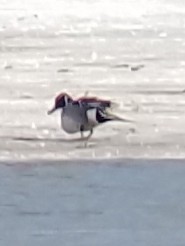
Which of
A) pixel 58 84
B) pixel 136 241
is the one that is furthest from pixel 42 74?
pixel 136 241

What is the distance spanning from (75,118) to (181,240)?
314mm

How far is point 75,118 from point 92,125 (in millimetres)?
27

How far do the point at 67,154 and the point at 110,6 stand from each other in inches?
9.3

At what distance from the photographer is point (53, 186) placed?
5.29 m

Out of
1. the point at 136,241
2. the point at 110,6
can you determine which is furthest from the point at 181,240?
the point at 110,6

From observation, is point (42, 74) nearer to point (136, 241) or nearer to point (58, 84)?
point (58, 84)

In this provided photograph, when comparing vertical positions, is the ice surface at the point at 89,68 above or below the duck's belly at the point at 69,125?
above

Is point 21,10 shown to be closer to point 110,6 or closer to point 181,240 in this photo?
point 110,6

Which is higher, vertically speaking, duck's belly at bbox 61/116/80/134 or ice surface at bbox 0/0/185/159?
ice surface at bbox 0/0/185/159

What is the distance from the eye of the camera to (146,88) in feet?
17.6

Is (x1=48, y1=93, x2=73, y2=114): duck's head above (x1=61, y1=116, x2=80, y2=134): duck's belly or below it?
above

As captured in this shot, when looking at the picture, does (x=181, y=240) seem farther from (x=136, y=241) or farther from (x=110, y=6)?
(x=110, y=6)

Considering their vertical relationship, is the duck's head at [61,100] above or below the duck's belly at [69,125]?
above

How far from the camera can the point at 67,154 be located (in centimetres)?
534
